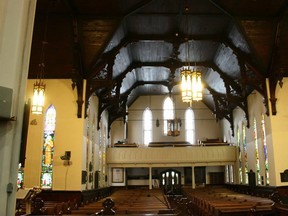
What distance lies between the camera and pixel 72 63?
47.1 feet

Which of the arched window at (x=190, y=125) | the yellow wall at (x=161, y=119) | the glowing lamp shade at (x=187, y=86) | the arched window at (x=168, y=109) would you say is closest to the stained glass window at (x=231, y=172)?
the yellow wall at (x=161, y=119)

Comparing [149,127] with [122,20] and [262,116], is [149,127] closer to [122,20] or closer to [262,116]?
[262,116]

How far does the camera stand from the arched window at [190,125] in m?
27.5

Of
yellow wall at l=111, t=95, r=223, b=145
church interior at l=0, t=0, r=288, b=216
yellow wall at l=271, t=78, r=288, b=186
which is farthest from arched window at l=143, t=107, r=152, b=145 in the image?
yellow wall at l=271, t=78, r=288, b=186

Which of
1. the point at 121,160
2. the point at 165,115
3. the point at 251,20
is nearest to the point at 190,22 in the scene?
the point at 251,20

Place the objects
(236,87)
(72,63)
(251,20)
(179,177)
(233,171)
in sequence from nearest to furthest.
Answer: (251,20)
(72,63)
(236,87)
(233,171)
(179,177)

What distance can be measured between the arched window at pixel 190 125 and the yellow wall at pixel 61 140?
1485 centimetres

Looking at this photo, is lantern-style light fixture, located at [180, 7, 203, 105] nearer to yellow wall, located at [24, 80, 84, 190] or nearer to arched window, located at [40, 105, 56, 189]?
yellow wall, located at [24, 80, 84, 190]

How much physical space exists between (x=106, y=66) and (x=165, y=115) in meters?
12.8

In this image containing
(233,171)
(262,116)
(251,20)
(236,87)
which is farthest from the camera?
(233,171)

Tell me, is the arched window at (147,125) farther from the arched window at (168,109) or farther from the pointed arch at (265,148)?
the pointed arch at (265,148)

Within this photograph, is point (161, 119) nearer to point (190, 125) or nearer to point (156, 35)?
point (190, 125)

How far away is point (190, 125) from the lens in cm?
2770

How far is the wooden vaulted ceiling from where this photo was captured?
1282 cm
